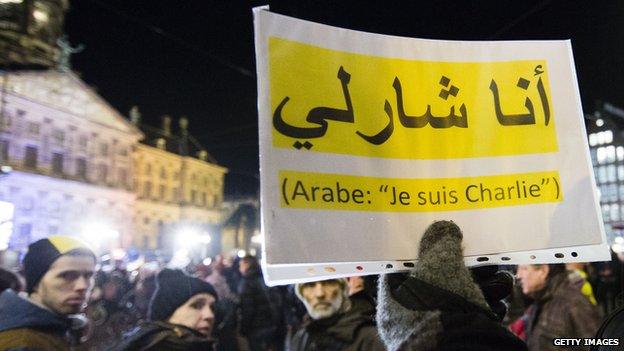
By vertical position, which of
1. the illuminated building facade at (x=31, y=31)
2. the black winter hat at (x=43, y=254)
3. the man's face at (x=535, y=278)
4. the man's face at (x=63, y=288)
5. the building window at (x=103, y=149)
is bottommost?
the man's face at (x=535, y=278)

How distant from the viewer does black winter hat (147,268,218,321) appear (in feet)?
11.2

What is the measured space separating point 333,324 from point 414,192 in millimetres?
1864

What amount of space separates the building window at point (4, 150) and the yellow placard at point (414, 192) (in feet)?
177

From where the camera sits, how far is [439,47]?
2.23 m

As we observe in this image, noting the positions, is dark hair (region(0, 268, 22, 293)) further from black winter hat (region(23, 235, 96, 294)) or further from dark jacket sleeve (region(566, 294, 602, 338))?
dark jacket sleeve (region(566, 294, 602, 338))

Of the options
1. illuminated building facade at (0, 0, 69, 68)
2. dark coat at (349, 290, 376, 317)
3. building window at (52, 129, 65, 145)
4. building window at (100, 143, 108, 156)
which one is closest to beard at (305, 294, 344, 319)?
dark coat at (349, 290, 376, 317)

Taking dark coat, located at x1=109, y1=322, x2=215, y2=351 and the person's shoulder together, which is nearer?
the person's shoulder

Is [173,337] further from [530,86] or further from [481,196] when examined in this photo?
[530,86]

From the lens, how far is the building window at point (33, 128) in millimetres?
52031

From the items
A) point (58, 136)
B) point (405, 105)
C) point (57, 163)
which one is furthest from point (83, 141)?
point (405, 105)

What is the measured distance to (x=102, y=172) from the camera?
61500 millimetres

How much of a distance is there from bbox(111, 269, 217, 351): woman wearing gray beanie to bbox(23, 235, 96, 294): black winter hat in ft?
1.82

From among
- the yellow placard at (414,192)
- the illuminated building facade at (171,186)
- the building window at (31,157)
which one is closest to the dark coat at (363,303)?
the yellow placard at (414,192)

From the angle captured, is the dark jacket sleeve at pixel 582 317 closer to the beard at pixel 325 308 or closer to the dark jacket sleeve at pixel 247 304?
the beard at pixel 325 308
